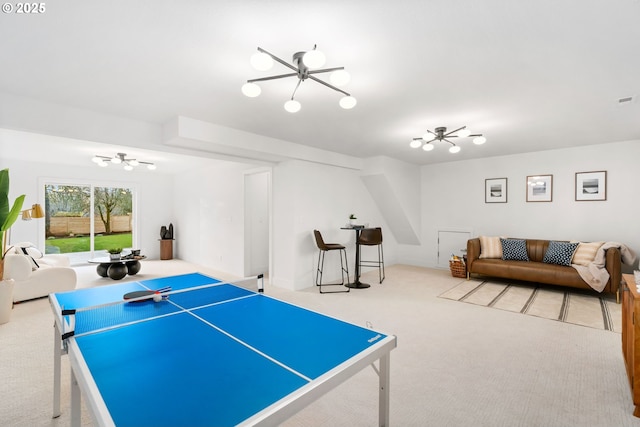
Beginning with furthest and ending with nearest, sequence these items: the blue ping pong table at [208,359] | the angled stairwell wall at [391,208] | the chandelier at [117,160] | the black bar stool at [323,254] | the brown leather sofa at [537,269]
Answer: the angled stairwell wall at [391,208], the chandelier at [117,160], the black bar stool at [323,254], the brown leather sofa at [537,269], the blue ping pong table at [208,359]

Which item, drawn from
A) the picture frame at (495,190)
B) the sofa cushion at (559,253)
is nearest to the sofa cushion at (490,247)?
the sofa cushion at (559,253)

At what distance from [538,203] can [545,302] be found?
2.22 m

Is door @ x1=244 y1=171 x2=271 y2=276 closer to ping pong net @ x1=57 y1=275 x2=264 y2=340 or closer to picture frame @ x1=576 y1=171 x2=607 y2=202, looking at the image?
ping pong net @ x1=57 y1=275 x2=264 y2=340

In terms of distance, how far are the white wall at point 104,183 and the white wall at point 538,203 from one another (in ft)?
23.3

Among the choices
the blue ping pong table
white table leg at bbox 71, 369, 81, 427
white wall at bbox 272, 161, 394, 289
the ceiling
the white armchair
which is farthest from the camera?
white wall at bbox 272, 161, 394, 289

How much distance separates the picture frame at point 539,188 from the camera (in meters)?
5.47

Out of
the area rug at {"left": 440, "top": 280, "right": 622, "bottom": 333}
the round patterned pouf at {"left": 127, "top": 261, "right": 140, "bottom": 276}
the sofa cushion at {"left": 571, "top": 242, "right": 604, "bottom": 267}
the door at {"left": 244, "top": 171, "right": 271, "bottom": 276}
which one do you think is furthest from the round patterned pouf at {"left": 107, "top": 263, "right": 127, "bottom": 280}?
the sofa cushion at {"left": 571, "top": 242, "right": 604, "bottom": 267}

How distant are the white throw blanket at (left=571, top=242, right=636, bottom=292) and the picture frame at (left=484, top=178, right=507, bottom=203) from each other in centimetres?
181

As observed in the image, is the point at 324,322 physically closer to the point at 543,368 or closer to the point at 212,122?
the point at 543,368

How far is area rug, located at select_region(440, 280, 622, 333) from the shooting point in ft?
11.8

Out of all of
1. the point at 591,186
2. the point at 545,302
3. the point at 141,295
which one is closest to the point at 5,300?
the point at 141,295

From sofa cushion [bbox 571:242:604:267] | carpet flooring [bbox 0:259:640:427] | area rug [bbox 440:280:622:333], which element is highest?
sofa cushion [bbox 571:242:604:267]

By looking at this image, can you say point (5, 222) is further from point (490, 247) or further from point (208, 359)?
point (490, 247)

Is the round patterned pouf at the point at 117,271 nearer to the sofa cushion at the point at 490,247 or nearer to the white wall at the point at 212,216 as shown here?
the white wall at the point at 212,216
